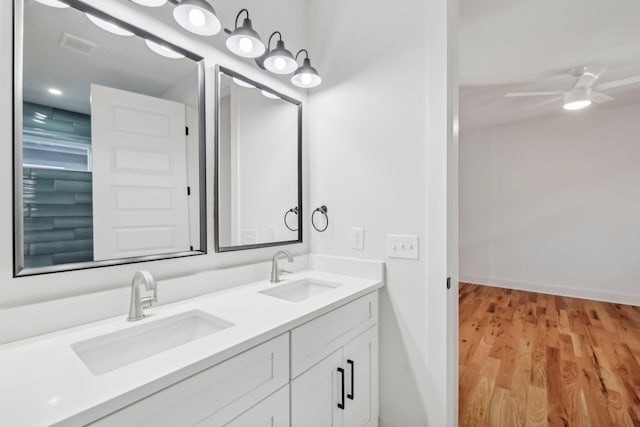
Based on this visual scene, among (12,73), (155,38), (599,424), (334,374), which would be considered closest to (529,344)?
(599,424)

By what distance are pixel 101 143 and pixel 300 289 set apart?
3.72 ft

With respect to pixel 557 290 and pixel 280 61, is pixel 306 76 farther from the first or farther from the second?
pixel 557 290

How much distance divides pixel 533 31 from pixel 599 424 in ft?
8.45

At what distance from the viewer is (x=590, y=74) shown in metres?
2.62

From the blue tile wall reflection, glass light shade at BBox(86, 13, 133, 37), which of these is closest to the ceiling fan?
glass light shade at BBox(86, 13, 133, 37)

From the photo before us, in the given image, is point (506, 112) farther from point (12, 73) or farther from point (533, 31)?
point (12, 73)

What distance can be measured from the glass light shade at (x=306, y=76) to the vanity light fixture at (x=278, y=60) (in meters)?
0.06

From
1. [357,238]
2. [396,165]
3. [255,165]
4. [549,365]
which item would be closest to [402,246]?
[357,238]

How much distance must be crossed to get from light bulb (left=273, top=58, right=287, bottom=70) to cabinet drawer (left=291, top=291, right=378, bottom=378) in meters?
1.27

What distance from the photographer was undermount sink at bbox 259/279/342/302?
150 centimetres

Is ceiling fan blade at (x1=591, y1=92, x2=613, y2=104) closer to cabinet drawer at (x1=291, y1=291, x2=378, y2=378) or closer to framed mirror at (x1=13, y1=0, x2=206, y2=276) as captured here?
cabinet drawer at (x1=291, y1=291, x2=378, y2=378)

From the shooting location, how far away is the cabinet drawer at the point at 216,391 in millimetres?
653

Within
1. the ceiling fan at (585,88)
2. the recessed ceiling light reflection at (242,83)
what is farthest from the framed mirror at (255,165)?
the ceiling fan at (585,88)

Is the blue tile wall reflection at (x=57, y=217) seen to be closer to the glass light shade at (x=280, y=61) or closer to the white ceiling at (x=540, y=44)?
the glass light shade at (x=280, y=61)
